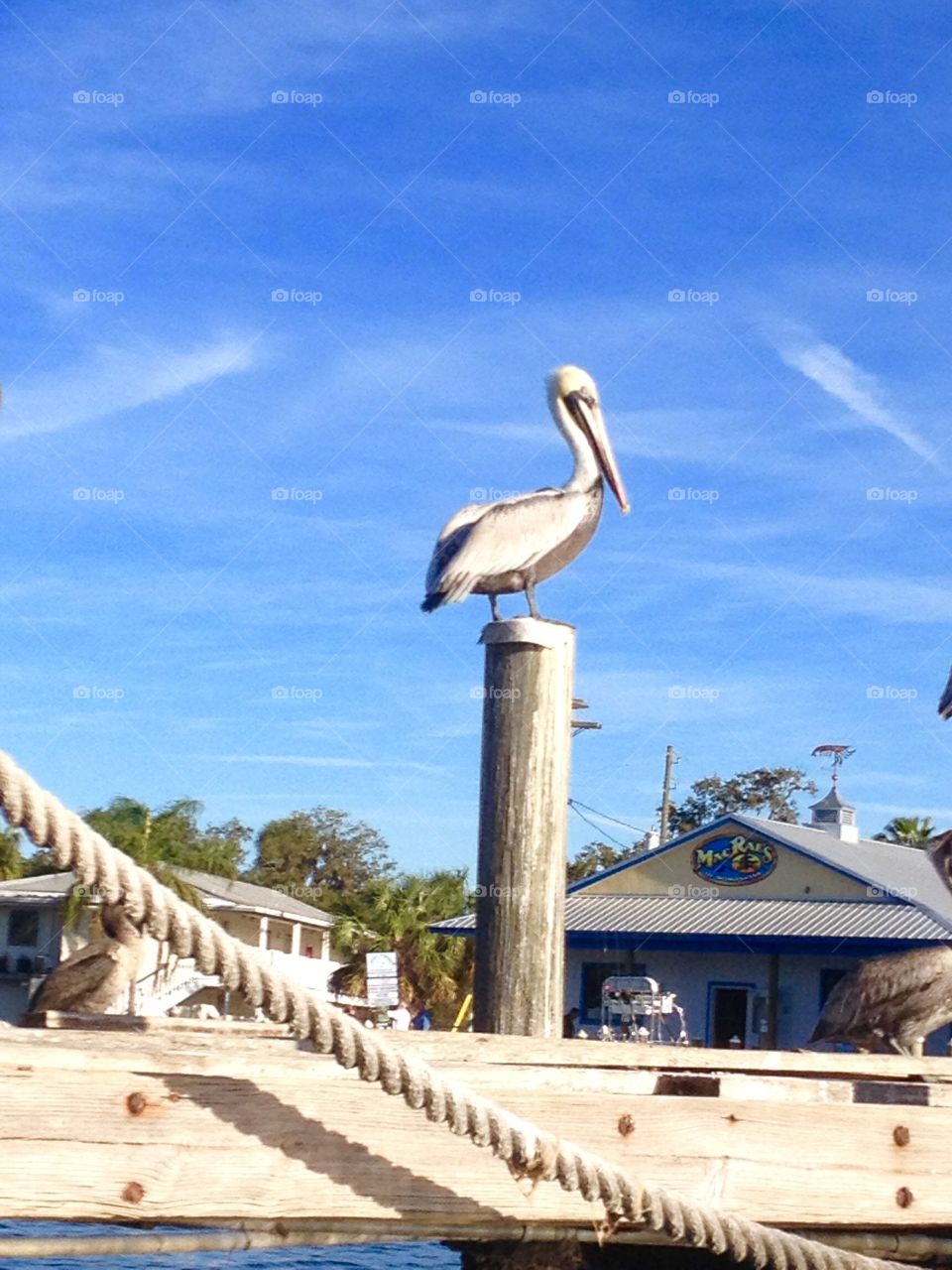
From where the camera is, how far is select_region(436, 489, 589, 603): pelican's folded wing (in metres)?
7.06

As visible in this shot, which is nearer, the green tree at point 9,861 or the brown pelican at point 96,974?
the brown pelican at point 96,974

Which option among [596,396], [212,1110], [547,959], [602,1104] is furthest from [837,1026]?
[212,1110]

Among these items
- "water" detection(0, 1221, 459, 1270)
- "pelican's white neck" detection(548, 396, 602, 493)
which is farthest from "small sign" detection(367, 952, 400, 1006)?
"pelican's white neck" detection(548, 396, 602, 493)

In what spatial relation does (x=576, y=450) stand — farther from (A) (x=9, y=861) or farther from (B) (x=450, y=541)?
(A) (x=9, y=861)

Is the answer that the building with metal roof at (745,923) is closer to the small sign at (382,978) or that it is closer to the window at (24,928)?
the small sign at (382,978)

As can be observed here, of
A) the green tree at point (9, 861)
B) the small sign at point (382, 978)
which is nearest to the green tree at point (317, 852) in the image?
the green tree at point (9, 861)

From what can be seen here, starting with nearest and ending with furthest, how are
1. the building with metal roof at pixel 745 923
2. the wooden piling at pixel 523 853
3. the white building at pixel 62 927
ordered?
the wooden piling at pixel 523 853, the building with metal roof at pixel 745 923, the white building at pixel 62 927

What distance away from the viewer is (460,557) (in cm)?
789

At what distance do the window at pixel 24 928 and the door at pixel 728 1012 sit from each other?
18165 millimetres

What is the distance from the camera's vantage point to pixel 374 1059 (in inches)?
118

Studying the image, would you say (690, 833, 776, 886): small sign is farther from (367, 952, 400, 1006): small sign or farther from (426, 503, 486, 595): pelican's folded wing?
(426, 503, 486, 595): pelican's folded wing

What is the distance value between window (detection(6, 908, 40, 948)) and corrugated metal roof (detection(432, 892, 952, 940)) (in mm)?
12932

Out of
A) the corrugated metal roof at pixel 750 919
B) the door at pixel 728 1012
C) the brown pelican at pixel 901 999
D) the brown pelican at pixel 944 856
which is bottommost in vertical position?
the door at pixel 728 1012

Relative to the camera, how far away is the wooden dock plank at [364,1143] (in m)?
2.90
